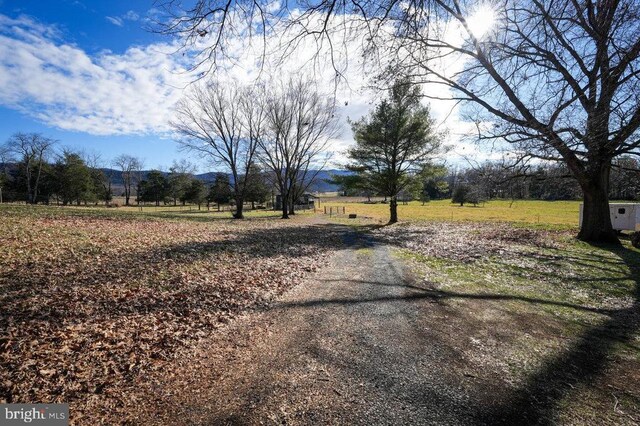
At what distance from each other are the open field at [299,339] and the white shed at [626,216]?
498 inches

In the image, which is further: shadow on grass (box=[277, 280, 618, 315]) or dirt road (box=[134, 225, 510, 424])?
shadow on grass (box=[277, 280, 618, 315])

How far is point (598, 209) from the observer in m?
14.1

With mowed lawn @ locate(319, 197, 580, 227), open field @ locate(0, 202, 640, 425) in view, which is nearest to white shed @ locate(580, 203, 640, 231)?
mowed lawn @ locate(319, 197, 580, 227)

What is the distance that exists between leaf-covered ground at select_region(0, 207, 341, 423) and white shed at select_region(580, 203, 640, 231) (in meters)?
19.5

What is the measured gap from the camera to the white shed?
688 inches

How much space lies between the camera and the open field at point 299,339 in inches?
125

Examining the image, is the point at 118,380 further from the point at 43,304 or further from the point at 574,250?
the point at 574,250

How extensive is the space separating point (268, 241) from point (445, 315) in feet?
31.5

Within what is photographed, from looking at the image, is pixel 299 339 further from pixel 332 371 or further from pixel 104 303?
pixel 104 303

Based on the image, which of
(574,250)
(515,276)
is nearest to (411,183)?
(574,250)

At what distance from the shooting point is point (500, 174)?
1384 centimetres

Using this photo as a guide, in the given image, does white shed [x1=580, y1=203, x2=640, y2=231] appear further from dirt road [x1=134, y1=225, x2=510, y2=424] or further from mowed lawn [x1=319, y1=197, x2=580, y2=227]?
dirt road [x1=134, y1=225, x2=510, y2=424]

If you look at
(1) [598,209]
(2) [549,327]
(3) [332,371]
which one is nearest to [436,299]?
(2) [549,327]

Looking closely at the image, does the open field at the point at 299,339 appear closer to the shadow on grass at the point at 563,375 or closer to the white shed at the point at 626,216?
the shadow on grass at the point at 563,375
